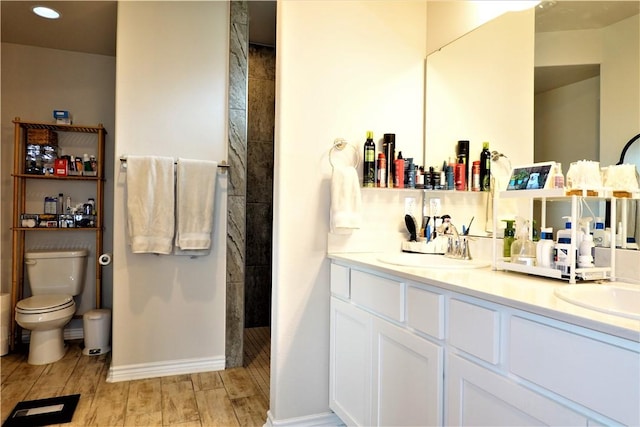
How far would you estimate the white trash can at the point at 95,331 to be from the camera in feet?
9.97

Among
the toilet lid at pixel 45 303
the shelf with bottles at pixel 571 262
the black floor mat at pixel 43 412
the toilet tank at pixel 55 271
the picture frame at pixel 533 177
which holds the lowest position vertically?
the black floor mat at pixel 43 412

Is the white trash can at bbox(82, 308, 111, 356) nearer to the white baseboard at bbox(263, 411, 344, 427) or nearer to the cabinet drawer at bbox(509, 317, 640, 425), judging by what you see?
the white baseboard at bbox(263, 411, 344, 427)

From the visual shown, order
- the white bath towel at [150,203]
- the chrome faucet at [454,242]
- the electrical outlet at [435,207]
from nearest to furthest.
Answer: the chrome faucet at [454,242] → the electrical outlet at [435,207] → the white bath towel at [150,203]

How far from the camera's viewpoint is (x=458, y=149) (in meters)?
2.10

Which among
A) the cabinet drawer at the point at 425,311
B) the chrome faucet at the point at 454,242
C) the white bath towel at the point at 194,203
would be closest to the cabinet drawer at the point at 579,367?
the cabinet drawer at the point at 425,311

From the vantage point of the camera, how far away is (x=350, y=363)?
5.92ft

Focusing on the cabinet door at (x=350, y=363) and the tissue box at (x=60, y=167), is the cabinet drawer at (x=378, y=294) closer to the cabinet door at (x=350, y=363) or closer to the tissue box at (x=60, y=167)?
the cabinet door at (x=350, y=363)

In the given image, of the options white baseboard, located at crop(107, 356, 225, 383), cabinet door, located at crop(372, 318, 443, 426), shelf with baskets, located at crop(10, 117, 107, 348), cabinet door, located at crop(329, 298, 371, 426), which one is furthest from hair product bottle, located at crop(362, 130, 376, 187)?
shelf with baskets, located at crop(10, 117, 107, 348)

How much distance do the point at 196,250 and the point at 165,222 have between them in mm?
287

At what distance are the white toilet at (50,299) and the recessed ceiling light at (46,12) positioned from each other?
6.03 ft

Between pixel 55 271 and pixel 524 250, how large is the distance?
3.47 m

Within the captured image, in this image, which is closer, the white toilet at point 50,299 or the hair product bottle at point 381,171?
the hair product bottle at point 381,171

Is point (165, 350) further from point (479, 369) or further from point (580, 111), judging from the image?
point (580, 111)

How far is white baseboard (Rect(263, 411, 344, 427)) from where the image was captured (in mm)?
1944
